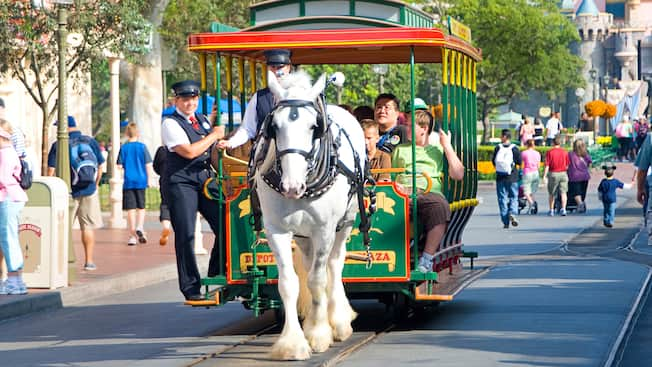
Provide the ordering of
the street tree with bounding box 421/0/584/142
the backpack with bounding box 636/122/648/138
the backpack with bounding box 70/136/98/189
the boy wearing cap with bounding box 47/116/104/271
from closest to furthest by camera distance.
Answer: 1. the boy wearing cap with bounding box 47/116/104/271
2. the backpack with bounding box 70/136/98/189
3. the backpack with bounding box 636/122/648/138
4. the street tree with bounding box 421/0/584/142

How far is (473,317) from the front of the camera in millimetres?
13039

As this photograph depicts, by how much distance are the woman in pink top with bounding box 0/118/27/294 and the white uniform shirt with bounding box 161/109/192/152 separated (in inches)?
123

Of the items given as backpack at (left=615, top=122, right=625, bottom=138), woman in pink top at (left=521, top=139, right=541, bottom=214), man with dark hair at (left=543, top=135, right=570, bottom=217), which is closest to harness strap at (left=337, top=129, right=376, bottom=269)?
woman in pink top at (left=521, top=139, right=541, bottom=214)

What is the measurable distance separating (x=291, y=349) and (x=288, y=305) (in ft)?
1.13

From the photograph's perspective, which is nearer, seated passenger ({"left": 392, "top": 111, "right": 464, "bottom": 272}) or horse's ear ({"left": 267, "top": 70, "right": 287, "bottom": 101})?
horse's ear ({"left": 267, "top": 70, "right": 287, "bottom": 101})

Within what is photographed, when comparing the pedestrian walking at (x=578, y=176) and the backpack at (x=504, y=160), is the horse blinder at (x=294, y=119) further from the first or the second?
the pedestrian walking at (x=578, y=176)

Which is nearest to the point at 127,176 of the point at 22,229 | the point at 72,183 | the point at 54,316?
the point at 72,183

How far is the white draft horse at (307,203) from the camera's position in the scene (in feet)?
33.5

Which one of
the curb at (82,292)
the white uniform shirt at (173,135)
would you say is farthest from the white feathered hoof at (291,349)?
the curb at (82,292)

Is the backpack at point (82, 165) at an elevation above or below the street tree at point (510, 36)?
below

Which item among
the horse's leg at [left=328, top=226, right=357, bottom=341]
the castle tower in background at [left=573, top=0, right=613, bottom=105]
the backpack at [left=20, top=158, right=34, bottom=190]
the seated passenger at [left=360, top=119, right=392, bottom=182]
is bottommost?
the horse's leg at [left=328, top=226, right=357, bottom=341]

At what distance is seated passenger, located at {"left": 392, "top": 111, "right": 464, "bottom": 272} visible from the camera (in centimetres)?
1220

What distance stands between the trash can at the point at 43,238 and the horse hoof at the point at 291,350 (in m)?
6.02

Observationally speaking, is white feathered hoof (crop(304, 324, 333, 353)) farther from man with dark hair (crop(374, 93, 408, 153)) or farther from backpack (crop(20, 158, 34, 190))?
backpack (crop(20, 158, 34, 190))
